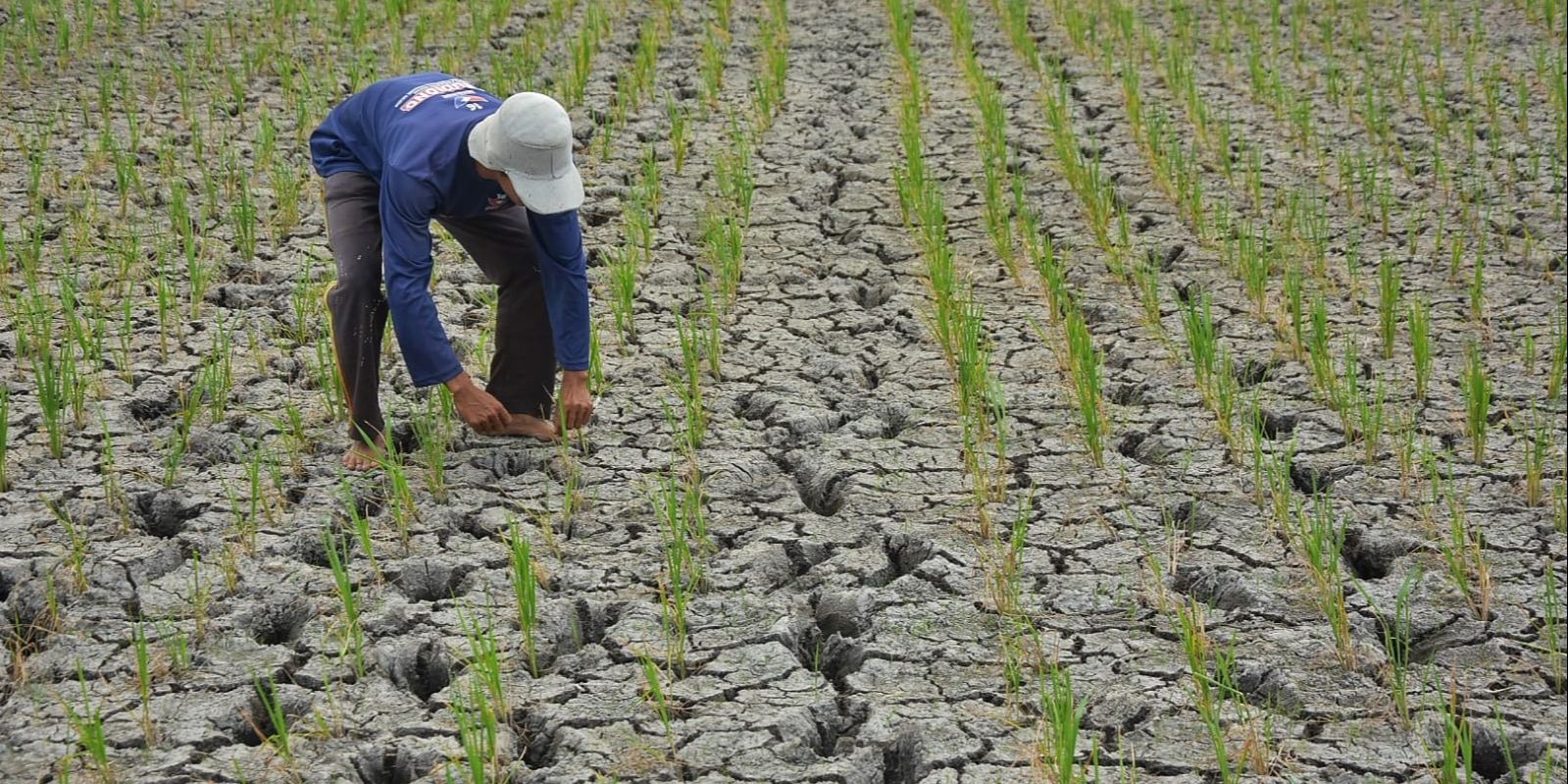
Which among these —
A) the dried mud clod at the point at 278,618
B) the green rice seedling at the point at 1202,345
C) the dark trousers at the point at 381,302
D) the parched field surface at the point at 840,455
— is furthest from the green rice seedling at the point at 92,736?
the green rice seedling at the point at 1202,345

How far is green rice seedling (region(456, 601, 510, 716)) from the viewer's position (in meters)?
2.55

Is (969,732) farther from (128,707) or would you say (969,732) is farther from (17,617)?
(17,617)

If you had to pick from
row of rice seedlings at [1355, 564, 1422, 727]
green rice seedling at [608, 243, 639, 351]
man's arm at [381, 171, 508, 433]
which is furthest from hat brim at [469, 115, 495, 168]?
row of rice seedlings at [1355, 564, 1422, 727]

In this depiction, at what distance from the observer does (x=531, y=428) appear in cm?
371

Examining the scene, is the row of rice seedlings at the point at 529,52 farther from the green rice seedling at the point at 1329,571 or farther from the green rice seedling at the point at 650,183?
the green rice seedling at the point at 1329,571

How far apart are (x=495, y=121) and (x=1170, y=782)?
68.6 inches

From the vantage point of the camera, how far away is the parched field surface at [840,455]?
263 centimetres

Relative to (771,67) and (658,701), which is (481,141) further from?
(771,67)

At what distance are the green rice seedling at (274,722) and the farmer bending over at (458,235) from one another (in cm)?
68

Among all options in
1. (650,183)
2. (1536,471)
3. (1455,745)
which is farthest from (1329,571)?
(650,183)

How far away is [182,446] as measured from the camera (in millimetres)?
3443

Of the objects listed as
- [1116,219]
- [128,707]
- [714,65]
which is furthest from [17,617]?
[714,65]

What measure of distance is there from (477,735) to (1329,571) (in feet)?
4.96

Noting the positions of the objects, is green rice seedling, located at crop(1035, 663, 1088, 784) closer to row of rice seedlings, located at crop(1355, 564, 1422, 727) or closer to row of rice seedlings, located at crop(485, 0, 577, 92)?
row of rice seedlings, located at crop(1355, 564, 1422, 727)
